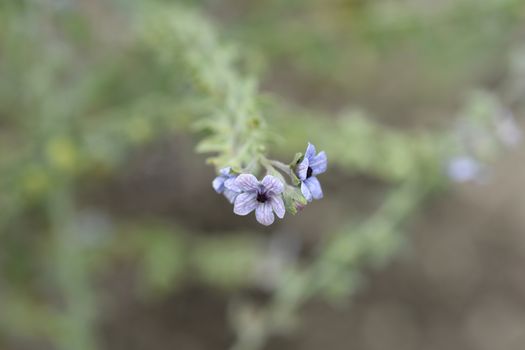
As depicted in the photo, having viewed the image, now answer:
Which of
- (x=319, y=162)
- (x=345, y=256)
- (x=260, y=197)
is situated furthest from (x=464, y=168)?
(x=260, y=197)

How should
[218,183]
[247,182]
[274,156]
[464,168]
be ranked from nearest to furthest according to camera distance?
[247,182]
[218,183]
[464,168]
[274,156]

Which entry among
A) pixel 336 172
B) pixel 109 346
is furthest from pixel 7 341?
pixel 336 172

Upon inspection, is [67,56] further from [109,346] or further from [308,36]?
[109,346]

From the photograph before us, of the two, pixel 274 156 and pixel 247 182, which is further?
pixel 274 156

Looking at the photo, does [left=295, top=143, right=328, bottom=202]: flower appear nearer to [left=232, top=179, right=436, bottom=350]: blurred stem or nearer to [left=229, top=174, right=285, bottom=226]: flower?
[left=229, top=174, right=285, bottom=226]: flower

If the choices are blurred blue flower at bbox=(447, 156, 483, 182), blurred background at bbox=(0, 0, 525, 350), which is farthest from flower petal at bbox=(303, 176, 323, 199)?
blurred blue flower at bbox=(447, 156, 483, 182)

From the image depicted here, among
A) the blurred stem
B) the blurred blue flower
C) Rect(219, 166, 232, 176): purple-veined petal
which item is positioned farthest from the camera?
the blurred stem

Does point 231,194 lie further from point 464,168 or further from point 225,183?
point 464,168
